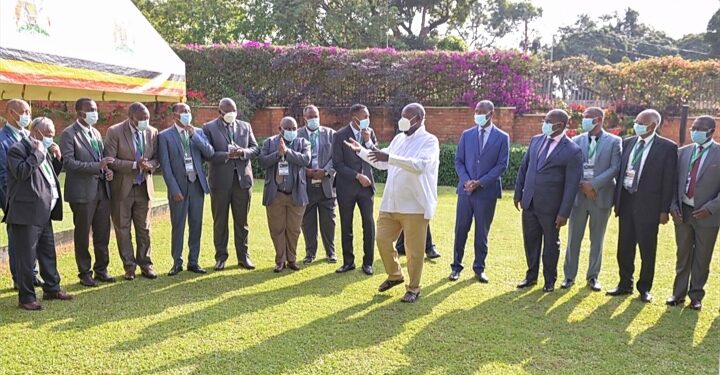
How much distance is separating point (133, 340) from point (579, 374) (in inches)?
131

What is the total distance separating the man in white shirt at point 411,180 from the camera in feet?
19.0

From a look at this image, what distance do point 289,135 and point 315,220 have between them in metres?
1.25

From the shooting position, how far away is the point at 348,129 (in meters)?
7.18

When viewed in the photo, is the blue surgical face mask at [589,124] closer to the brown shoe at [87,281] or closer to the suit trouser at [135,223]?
the suit trouser at [135,223]

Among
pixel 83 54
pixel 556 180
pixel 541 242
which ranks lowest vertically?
pixel 541 242

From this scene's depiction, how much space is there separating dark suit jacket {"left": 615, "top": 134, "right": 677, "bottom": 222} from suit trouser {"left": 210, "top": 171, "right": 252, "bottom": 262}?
4207mm

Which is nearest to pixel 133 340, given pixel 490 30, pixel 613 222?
pixel 613 222

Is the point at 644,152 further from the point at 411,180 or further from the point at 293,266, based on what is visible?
the point at 293,266

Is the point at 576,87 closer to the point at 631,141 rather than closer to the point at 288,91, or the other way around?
the point at 288,91

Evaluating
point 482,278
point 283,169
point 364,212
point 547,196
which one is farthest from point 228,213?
point 547,196

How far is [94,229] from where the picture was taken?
21.8ft

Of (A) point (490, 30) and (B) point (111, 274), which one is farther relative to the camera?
(A) point (490, 30)

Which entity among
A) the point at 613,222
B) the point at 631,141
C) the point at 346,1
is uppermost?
the point at 346,1

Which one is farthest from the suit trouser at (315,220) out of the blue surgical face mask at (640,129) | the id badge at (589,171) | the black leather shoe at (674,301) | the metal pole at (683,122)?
the metal pole at (683,122)
